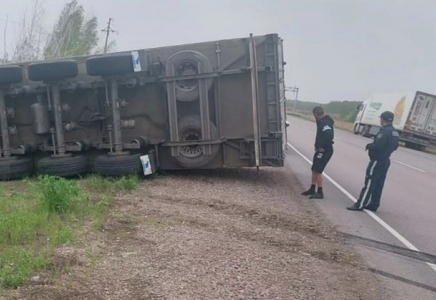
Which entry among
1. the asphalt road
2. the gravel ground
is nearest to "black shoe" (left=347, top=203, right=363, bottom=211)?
the asphalt road

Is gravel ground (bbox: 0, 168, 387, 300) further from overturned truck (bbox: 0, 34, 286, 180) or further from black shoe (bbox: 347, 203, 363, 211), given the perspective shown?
overturned truck (bbox: 0, 34, 286, 180)

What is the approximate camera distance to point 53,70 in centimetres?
872

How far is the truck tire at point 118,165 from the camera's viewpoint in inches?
346

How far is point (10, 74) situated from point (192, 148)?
3594 millimetres

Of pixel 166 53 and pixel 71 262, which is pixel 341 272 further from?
pixel 166 53

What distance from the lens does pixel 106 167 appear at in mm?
8812

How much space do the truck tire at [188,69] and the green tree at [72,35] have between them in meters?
13.4

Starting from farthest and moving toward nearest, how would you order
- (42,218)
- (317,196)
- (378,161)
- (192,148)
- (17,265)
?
(192,148), (317,196), (378,161), (42,218), (17,265)

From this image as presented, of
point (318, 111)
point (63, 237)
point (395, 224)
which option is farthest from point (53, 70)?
point (395, 224)

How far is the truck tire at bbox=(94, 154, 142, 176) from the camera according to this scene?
8.79m

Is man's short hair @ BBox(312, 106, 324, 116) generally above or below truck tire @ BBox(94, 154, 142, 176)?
above

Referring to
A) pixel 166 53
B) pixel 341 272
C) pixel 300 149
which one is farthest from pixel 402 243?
pixel 300 149

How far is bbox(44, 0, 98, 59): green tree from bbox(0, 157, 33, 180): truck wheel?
12706 millimetres

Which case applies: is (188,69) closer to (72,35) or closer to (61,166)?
(61,166)
